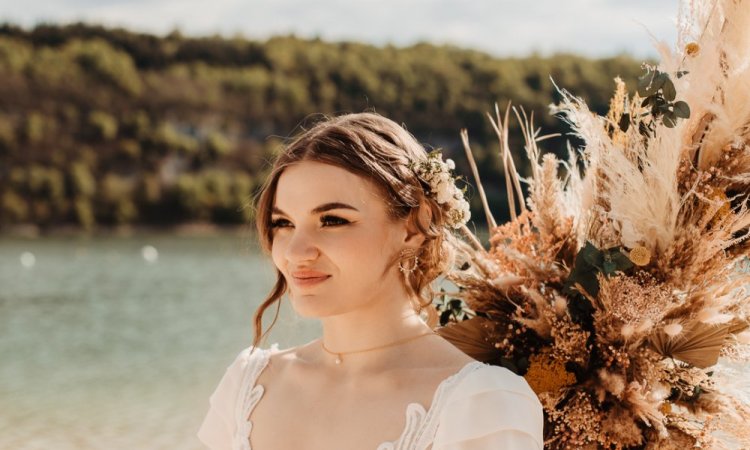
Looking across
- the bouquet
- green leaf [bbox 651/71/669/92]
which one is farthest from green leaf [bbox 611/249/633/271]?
green leaf [bbox 651/71/669/92]

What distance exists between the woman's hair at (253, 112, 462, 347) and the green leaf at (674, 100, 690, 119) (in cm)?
61

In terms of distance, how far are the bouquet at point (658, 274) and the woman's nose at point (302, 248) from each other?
0.49 m

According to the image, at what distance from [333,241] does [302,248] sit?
2.9 inches

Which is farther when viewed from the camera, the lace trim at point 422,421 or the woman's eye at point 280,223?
the woman's eye at point 280,223

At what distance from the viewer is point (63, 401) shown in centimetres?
1281

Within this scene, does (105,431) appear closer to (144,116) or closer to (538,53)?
(538,53)

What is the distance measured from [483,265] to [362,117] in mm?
503

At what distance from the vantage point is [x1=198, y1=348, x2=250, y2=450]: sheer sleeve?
226 cm

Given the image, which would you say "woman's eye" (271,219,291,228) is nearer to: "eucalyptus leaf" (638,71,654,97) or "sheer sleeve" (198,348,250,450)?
"sheer sleeve" (198,348,250,450)

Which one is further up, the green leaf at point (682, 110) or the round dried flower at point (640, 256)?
the green leaf at point (682, 110)

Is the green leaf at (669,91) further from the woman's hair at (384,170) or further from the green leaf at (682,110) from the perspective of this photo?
the woman's hair at (384,170)

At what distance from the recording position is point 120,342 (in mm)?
18719

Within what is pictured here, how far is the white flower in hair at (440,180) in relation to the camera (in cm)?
216

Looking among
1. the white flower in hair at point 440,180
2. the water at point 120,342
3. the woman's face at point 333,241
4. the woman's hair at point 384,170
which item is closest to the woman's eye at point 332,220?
the woman's face at point 333,241
